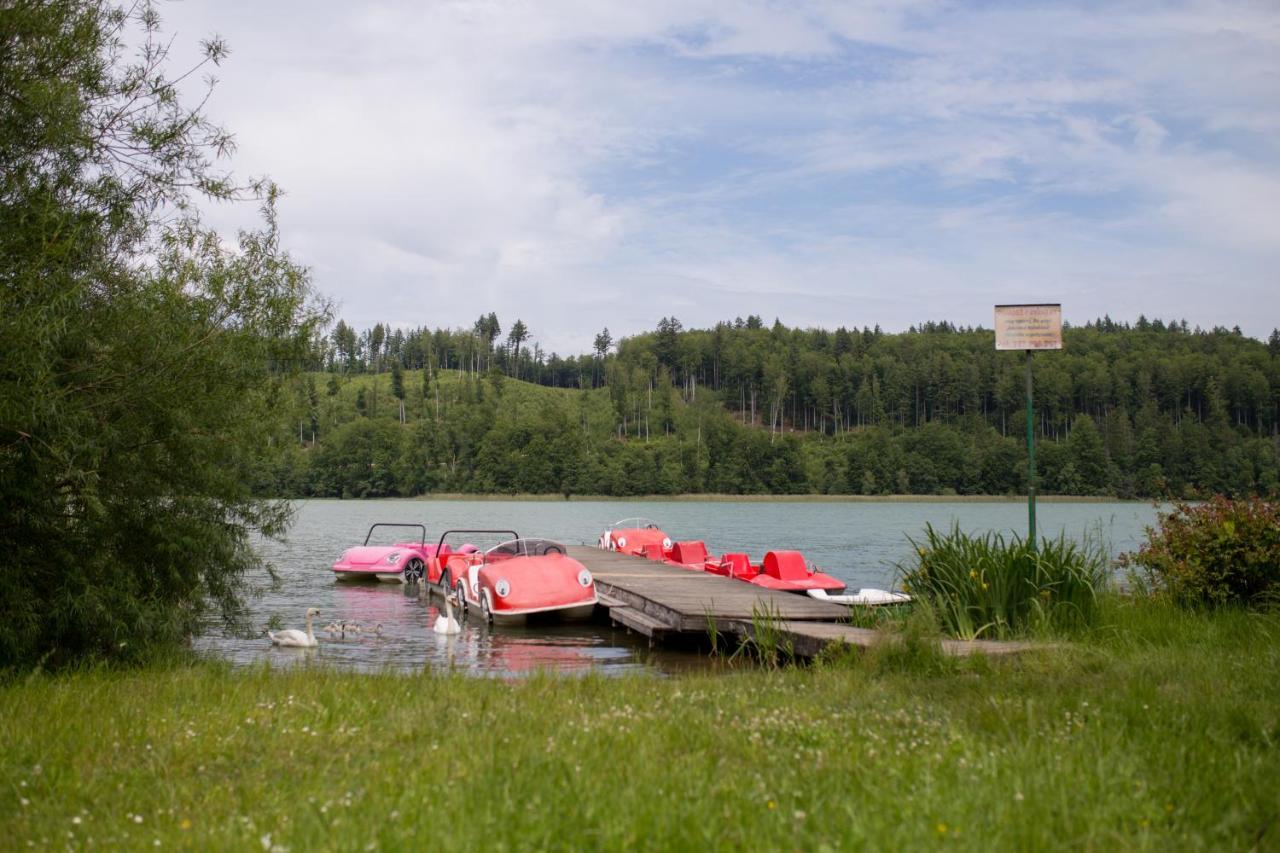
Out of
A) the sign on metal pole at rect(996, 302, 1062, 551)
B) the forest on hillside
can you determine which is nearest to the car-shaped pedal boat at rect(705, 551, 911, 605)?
the sign on metal pole at rect(996, 302, 1062, 551)

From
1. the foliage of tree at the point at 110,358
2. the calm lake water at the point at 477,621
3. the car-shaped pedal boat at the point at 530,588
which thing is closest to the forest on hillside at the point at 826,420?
the calm lake water at the point at 477,621

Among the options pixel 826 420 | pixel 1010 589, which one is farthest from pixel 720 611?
pixel 826 420

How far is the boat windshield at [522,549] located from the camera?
2036cm

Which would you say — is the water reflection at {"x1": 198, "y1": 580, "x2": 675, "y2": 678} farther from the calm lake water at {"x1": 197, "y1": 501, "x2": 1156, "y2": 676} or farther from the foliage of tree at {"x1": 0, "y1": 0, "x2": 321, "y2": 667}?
the foliage of tree at {"x1": 0, "y1": 0, "x2": 321, "y2": 667}

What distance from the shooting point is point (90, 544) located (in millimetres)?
9875

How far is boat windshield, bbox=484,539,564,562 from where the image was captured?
66.8 feet

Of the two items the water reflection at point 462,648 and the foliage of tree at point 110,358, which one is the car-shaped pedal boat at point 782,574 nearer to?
the water reflection at point 462,648

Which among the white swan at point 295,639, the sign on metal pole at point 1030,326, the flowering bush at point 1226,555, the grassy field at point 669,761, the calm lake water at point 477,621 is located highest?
the sign on metal pole at point 1030,326

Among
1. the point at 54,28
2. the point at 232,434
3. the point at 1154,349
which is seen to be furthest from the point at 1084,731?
the point at 1154,349

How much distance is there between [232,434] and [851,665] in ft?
21.7

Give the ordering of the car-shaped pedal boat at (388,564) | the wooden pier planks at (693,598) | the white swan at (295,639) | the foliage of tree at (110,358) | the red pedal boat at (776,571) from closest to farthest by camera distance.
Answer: the foliage of tree at (110,358) < the wooden pier planks at (693,598) < the white swan at (295,639) < the red pedal boat at (776,571) < the car-shaped pedal boat at (388,564)

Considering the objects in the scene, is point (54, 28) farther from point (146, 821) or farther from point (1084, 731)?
point (1084, 731)

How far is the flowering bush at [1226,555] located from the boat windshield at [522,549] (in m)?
11.7

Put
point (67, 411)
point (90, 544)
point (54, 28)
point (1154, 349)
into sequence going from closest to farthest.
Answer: point (67, 411)
point (54, 28)
point (90, 544)
point (1154, 349)
